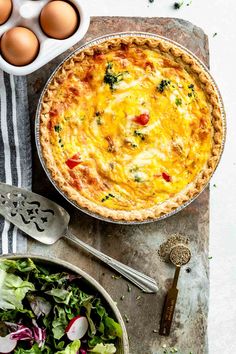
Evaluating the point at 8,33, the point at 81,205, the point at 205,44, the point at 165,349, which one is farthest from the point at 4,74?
the point at 165,349

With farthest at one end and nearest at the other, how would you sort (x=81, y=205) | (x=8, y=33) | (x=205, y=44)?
1. (x=205, y=44)
2. (x=81, y=205)
3. (x=8, y=33)

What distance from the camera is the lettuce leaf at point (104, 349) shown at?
335 cm

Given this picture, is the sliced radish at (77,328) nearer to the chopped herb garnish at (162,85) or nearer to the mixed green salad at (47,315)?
the mixed green salad at (47,315)

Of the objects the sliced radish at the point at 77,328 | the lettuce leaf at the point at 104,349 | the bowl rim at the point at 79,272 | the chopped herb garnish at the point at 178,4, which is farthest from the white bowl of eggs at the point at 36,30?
the lettuce leaf at the point at 104,349

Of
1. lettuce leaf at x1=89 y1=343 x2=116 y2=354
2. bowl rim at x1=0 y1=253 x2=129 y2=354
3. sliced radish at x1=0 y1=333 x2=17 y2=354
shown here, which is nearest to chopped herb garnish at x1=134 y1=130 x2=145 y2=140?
bowl rim at x1=0 y1=253 x2=129 y2=354

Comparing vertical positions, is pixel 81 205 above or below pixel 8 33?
below

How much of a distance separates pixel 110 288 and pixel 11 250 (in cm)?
56

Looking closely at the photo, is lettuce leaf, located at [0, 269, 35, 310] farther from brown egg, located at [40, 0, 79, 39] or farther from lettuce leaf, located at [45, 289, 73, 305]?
brown egg, located at [40, 0, 79, 39]

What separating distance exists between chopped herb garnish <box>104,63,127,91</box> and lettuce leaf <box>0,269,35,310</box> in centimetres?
107

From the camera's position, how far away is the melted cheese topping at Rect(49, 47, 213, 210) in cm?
362

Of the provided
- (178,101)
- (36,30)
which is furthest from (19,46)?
(178,101)

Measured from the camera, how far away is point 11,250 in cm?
368

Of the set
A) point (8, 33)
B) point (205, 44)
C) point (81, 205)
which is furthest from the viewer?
point (205, 44)

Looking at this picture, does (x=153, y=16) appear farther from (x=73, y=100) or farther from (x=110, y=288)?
(x=110, y=288)
